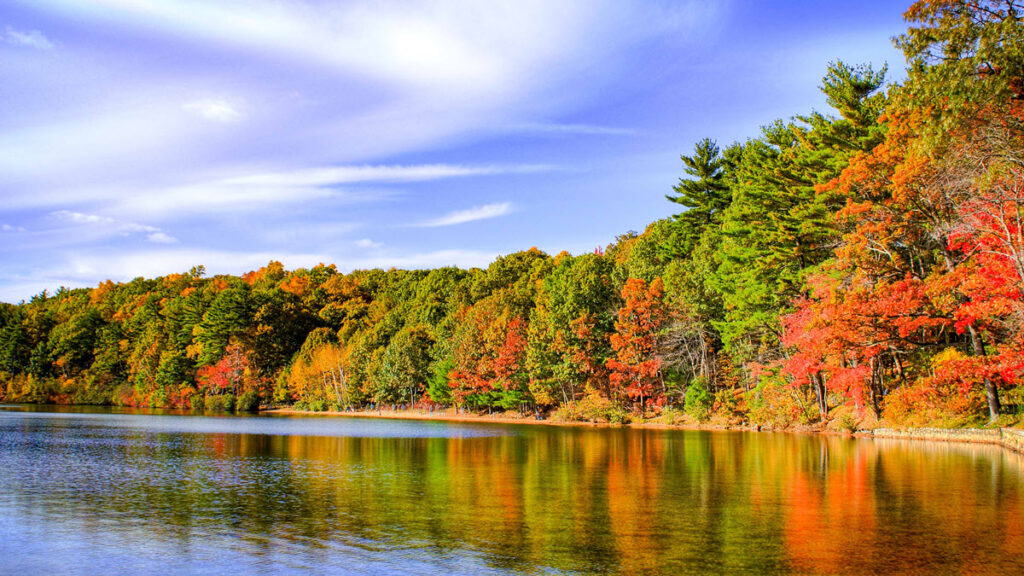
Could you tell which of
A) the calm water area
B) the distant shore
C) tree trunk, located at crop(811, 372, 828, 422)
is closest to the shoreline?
the distant shore

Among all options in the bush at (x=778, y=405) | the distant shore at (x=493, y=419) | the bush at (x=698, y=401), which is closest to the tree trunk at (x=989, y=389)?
the bush at (x=778, y=405)

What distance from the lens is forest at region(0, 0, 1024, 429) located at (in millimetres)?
24891

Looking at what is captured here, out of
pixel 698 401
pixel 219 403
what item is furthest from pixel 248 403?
pixel 698 401

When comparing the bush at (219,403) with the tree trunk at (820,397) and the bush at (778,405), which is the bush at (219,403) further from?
the tree trunk at (820,397)

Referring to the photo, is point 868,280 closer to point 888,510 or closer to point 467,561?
point 888,510

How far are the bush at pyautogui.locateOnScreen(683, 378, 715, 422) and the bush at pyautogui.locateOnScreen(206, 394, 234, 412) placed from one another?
6357cm

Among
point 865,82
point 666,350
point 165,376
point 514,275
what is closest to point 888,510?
point 865,82

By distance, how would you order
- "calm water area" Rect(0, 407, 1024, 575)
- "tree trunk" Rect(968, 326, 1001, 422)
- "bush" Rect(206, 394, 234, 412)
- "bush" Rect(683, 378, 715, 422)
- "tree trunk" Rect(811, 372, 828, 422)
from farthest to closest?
"bush" Rect(206, 394, 234, 412) < "bush" Rect(683, 378, 715, 422) < "tree trunk" Rect(811, 372, 828, 422) < "tree trunk" Rect(968, 326, 1001, 422) < "calm water area" Rect(0, 407, 1024, 575)

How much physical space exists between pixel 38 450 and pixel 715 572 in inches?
1136

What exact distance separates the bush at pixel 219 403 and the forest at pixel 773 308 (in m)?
0.29

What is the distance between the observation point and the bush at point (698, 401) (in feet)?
161

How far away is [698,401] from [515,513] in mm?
36159

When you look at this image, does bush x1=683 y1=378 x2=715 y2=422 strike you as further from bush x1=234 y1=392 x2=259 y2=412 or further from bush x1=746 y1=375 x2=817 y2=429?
bush x1=234 y1=392 x2=259 y2=412

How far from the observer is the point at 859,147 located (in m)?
37.2
